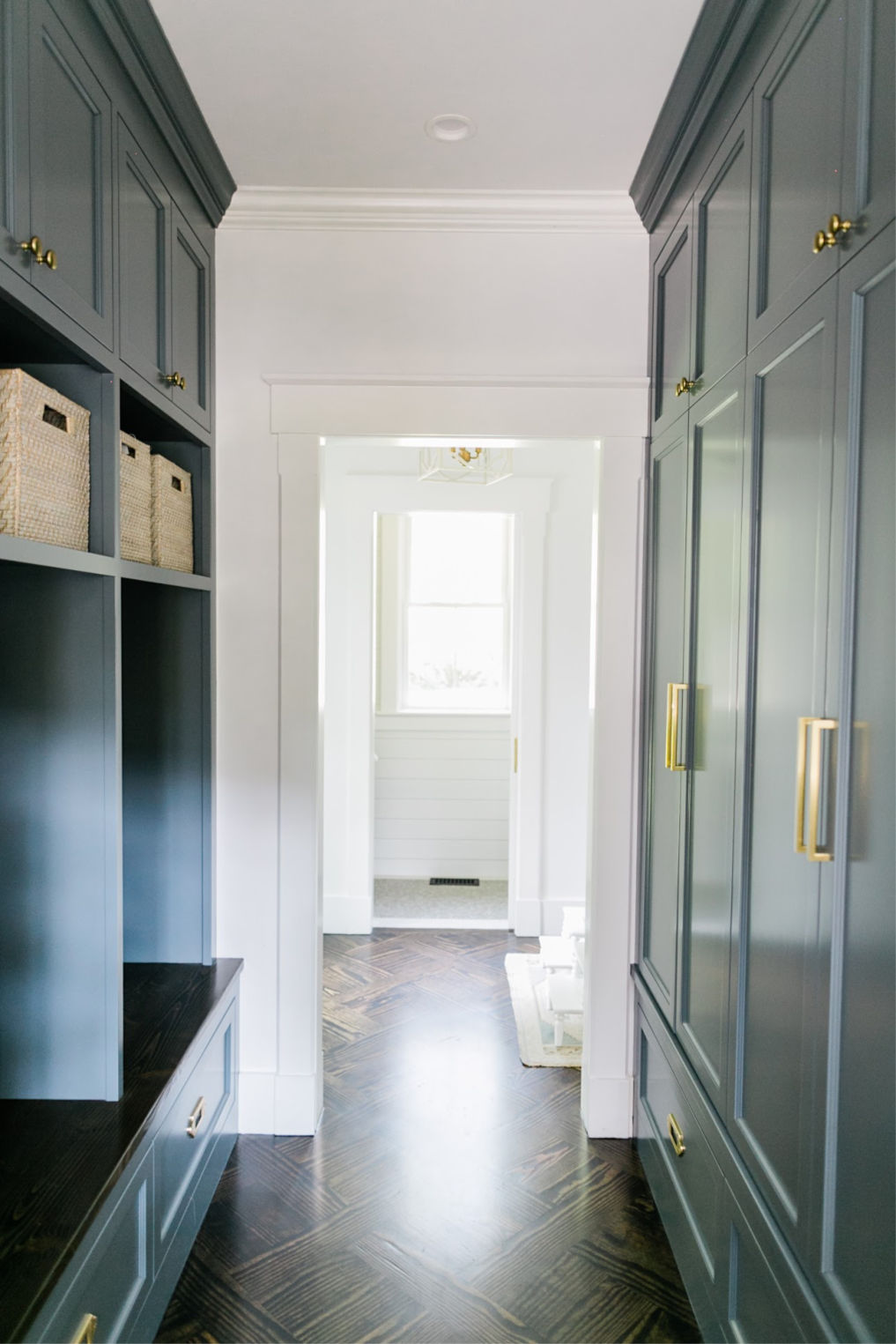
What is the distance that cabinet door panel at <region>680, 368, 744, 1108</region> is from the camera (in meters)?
1.74

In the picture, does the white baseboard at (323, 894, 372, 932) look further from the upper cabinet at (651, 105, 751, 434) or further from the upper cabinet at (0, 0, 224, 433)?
the upper cabinet at (651, 105, 751, 434)

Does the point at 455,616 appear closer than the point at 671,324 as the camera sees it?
No

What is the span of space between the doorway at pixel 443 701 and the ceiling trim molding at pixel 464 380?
10.00 feet

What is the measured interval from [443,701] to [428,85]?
13.6 feet

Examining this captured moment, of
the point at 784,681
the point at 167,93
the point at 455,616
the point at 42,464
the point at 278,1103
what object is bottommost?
the point at 278,1103

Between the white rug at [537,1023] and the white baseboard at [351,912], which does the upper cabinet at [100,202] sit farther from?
the white baseboard at [351,912]

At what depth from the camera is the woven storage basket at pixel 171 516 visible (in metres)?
2.25

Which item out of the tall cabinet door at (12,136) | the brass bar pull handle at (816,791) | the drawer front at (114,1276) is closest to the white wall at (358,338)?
the drawer front at (114,1276)

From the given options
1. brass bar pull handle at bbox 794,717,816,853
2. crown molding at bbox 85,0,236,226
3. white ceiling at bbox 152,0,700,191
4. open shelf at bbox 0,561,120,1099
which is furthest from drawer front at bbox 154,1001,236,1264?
white ceiling at bbox 152,0,700,191

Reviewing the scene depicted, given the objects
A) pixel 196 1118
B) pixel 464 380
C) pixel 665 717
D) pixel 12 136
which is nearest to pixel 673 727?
pixel 665 717

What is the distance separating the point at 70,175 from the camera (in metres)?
1.58

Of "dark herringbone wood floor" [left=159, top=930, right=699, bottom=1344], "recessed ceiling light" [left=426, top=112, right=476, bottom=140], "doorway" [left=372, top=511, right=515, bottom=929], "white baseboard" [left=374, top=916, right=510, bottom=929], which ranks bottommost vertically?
"white baseboard" [left=374, top=916, right=510, bottom=929]

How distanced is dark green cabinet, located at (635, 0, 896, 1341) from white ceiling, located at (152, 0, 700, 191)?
162 millimetres

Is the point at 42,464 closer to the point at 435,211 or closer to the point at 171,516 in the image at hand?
the point at 171,516
